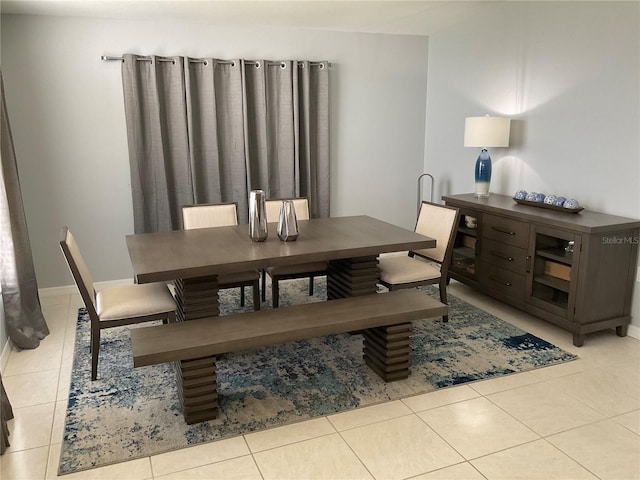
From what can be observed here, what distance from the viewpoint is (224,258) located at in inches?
117

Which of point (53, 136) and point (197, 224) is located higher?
point (53, 136)

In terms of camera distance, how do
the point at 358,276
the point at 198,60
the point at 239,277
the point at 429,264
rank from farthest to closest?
1. the point at 198,60
2. the point at 429,264
3. the point at 239,277
4. the point at 358,276

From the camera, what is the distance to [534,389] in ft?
9.66

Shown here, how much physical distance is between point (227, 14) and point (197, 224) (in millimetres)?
1817

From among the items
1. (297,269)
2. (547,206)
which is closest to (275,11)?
(297,269)

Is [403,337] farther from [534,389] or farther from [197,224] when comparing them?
[197,224]

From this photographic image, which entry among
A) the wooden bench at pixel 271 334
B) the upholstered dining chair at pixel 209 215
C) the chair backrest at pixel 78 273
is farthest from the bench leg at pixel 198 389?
the upholstered dining chair at pixel 209 215

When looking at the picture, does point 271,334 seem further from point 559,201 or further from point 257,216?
point 559,201

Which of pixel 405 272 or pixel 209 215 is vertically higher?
pixel 209 215

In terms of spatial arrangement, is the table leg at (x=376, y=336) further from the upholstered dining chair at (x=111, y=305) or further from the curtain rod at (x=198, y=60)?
the curtain rod at (x=198, y=60)

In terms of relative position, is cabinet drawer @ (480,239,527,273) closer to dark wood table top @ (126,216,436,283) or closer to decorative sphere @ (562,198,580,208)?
decorative sphere @ (562,198,580,208)

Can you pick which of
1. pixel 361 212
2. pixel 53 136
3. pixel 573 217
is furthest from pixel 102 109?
pixel 573 217

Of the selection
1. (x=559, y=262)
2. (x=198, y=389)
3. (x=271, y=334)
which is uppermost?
(x=559, y=262)

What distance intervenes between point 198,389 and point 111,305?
2.83 ft
